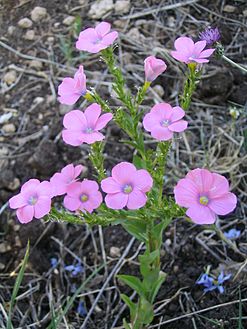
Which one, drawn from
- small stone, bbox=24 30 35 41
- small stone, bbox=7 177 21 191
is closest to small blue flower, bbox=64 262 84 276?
small stone, bbox=7 177 21 191

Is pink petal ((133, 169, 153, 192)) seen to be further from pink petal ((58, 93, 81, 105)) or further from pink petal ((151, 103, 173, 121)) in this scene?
pink petal ((58, 93, 81, 105))

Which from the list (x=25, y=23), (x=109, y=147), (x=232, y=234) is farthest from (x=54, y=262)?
(x=25, y=23)

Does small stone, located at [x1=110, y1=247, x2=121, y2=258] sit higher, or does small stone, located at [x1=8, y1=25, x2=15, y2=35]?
small stone, located at [x1=8, y1=25, x2=15, y2=35]

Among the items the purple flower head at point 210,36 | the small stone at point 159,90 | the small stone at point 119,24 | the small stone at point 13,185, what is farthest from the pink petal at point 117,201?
the small stone at point 119,24

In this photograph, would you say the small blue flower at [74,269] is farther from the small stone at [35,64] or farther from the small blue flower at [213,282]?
the small stone at [35,64]

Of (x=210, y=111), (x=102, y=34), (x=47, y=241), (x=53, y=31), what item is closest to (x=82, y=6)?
(x=53, y=31)

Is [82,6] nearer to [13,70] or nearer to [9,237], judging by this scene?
[13,70]
